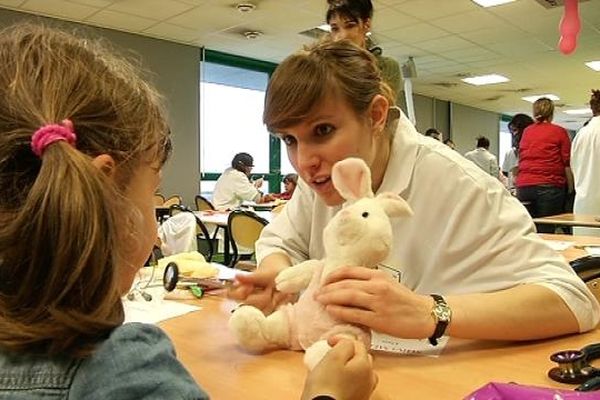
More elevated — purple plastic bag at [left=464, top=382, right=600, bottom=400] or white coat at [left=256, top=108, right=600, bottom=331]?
white coat at [left=256, top=108, right=600, bottom=331]

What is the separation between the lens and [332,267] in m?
0.84

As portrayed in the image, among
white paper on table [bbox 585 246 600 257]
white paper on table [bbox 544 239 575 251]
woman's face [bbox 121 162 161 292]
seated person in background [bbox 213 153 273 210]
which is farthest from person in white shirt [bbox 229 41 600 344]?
seated person in background [bbox 213 153 273 210]

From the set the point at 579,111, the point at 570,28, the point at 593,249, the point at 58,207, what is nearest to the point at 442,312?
the point at 58,207

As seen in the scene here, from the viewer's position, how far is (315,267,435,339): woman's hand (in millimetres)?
796

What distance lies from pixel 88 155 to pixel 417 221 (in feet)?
2.39

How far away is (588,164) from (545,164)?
0.65 meters

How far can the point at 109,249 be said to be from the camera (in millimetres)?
514

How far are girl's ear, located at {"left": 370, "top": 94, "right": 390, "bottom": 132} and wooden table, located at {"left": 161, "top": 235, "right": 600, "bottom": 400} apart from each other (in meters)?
0.44

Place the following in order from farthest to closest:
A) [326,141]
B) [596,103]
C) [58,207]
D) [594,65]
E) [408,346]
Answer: [594,65] < [596,103] < [326,141] < [408,346] < [58,207]

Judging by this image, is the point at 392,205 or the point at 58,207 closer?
the point at 58,207

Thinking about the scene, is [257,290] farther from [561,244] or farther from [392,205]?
[561,244]

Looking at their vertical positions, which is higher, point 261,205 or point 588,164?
point 588,164

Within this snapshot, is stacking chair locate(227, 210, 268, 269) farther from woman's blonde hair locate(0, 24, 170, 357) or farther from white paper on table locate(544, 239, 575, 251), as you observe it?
woman's blonde hair locate(0, 24, 170, 357)

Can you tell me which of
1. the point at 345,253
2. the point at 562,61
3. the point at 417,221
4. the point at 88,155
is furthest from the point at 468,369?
the point at 562,61
